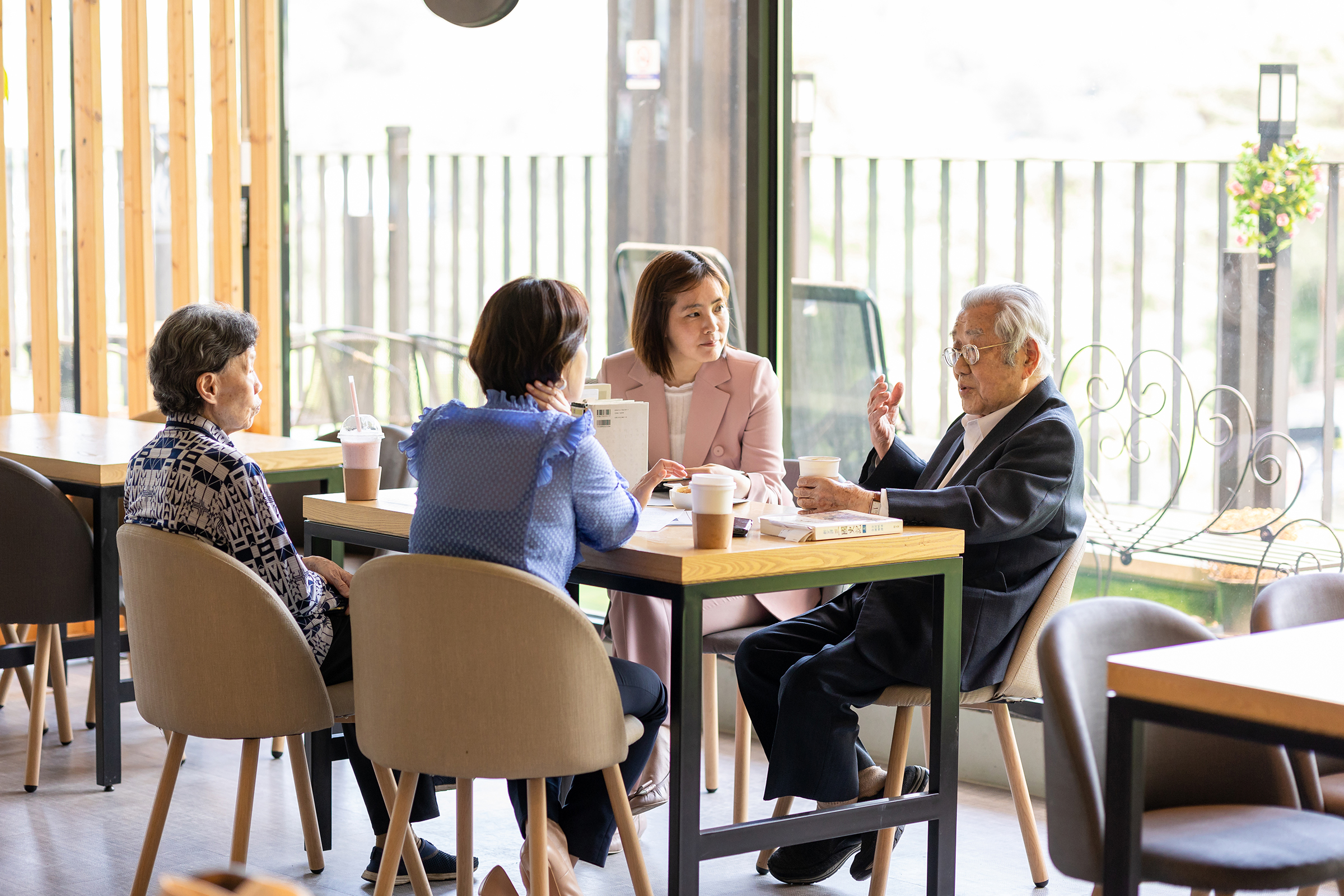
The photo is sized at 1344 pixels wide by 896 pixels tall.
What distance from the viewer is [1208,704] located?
5.91 ft

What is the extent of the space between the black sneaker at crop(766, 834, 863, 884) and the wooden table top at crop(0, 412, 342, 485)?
5.08 ft

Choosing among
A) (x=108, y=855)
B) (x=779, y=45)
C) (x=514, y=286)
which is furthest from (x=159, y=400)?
(x=779, y=45)

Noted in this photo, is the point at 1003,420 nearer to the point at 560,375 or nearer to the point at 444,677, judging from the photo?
the point at 560,375

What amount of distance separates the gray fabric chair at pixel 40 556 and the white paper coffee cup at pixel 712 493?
1.86 m

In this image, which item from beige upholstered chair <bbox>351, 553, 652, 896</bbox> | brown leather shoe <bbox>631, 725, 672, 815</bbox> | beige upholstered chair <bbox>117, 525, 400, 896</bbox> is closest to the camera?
beige upholstered chair <bbox>351, 553, 652, 896</bbox>

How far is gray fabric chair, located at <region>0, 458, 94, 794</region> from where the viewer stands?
12.3ft

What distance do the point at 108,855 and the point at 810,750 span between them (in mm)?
1573

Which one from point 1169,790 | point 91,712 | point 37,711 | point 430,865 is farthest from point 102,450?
point 1169,790

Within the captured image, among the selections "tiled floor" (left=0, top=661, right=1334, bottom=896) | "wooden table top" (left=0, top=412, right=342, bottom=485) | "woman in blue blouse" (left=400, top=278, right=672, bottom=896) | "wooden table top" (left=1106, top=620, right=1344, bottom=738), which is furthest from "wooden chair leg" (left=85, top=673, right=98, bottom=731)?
"wooden table top" (left=1106, top=620, right=1344, bottom=738)

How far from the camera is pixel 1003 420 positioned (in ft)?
10.3

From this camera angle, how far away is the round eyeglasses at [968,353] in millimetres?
3158

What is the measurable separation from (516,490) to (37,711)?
2.04m

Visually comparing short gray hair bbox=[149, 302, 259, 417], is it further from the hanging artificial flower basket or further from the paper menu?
the hanging artificial flower basket

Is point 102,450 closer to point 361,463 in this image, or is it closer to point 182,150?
point 361,463
